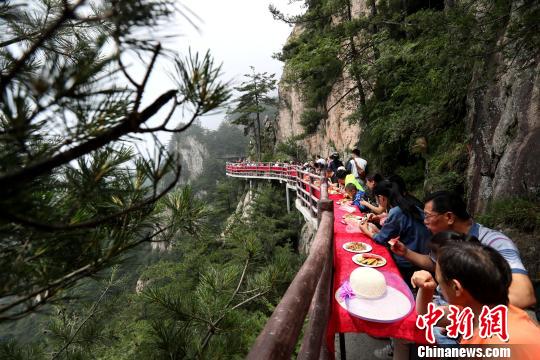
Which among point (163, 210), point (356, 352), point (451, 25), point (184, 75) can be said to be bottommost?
point (356, 352)

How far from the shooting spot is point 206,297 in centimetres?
234

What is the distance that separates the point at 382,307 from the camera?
144 cm

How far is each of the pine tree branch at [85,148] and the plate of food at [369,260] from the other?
Result: 1.91 metres

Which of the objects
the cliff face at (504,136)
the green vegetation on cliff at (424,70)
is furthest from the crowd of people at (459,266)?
the cliff face at (504,136)

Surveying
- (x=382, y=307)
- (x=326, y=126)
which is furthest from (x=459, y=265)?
(x=326, y=126)

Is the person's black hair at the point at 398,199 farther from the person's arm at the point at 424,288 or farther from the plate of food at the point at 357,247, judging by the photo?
the person's arm at the point at 424,288

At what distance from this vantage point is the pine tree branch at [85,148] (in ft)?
1.43

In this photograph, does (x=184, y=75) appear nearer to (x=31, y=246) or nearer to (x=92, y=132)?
(x=92, y=132)

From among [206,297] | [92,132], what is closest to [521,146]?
[206,297]

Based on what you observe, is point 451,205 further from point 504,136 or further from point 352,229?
point 504,136

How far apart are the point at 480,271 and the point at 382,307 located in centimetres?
57

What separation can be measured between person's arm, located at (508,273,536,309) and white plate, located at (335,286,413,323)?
0.50 meters

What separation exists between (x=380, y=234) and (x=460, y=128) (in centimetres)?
475

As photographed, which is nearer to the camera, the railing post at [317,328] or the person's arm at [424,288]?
the railing post at [317,328]
